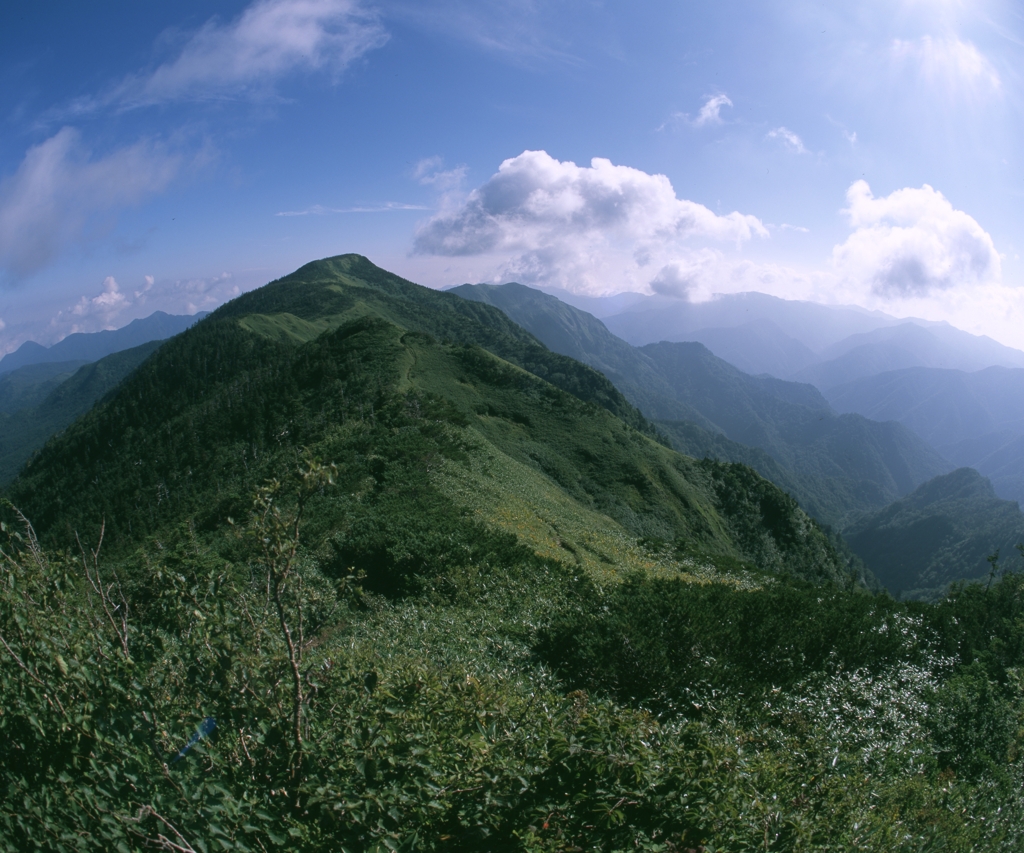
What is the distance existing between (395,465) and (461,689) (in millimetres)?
25260

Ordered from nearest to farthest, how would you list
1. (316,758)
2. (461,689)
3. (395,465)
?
(316,758) < (461,689) < (395,465)

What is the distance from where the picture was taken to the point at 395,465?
31.6m

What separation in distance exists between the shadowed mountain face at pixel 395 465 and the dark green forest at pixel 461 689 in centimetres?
46

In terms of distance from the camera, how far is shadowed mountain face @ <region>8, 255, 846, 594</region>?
26406mm

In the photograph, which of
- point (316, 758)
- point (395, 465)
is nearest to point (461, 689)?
point (316, 758)

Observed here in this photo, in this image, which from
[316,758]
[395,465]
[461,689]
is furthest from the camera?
[395,465]

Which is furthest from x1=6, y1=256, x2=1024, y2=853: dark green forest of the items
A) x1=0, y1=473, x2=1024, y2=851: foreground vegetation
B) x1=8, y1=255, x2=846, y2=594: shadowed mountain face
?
x1=8, y1=255, x2=846, y2=594: shadowed mountain face

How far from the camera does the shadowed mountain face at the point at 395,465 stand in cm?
2641

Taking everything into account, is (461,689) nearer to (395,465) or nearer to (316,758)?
(316,758)

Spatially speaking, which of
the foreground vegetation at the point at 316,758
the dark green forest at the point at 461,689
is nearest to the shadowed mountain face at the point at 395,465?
the dark green forest at the point at 461,689

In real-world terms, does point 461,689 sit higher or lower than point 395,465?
lower

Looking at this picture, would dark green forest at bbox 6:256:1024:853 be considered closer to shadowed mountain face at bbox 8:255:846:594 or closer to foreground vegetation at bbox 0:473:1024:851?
foreground vegetation at bbox 0:473:1024:851

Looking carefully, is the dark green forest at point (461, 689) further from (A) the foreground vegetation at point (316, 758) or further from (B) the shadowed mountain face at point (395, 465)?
(B) the shadowed mountain face at point (395, 465)

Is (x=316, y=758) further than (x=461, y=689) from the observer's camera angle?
No
